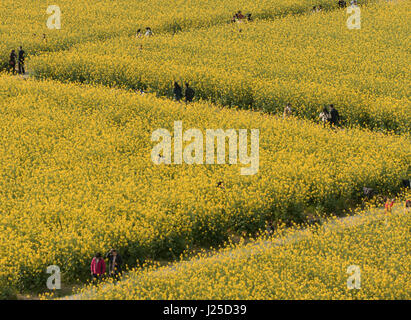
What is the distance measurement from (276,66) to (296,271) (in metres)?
21.6

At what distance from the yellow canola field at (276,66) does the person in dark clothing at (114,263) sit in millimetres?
16407

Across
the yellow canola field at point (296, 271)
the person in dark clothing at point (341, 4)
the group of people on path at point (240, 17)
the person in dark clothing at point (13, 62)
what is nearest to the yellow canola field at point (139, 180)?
the yellow canola field at point (296, 271)

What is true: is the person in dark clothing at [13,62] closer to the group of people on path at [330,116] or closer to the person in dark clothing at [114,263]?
the group of people on path at [330,116]

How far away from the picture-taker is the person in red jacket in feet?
58.1

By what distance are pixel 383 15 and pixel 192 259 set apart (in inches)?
1522

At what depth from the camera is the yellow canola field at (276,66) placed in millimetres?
31969

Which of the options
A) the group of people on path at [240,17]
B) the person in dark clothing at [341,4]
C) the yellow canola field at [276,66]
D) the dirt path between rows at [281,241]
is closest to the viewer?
the dirt path between rows at [281,241]

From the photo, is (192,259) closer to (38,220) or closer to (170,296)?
(170,296)

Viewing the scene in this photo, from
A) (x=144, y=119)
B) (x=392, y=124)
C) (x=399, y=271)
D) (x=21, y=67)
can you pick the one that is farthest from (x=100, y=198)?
(x=21, y=67)

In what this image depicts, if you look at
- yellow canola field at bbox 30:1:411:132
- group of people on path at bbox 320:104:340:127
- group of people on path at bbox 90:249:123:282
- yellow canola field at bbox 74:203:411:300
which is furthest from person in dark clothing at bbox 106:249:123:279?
yellow canola field at bbox 30:1:411:132

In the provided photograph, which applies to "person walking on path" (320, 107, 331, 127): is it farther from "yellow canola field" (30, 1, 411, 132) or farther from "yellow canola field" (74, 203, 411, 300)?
"yellow canola field" (74, 203, 411, 300)

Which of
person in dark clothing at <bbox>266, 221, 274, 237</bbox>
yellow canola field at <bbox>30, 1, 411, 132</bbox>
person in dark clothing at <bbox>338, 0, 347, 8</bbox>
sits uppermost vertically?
person in dark clothing at <bbox>338, 0, 347, 8</bbox>

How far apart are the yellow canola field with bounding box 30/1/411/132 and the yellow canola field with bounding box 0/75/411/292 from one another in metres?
2.36

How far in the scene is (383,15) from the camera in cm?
5159
